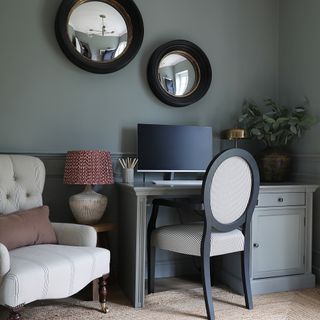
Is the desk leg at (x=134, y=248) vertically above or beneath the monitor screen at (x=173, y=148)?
beneath

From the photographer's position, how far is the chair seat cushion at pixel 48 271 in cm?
154

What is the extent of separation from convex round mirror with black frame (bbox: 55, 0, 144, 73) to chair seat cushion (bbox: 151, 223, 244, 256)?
4.05ft

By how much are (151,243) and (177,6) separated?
182cm

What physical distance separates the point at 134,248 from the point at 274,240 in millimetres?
948

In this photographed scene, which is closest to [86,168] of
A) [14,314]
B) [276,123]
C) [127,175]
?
[127,175]

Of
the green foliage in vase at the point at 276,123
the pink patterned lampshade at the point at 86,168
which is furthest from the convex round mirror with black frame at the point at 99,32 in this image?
the green foliage in vase at the point at 276,123

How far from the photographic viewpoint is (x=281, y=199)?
8.02 ft

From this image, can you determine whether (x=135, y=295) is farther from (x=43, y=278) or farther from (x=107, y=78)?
(x=107, y=78)

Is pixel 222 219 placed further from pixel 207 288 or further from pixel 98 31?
pixel 98 31

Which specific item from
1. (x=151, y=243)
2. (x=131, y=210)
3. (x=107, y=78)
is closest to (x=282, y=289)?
(x=151, y=243)

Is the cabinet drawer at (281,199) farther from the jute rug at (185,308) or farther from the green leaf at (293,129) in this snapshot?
the jute rug at (185,308)

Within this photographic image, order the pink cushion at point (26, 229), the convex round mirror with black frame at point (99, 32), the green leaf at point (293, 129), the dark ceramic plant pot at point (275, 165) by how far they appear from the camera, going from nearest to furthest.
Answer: the pink cushion at point (26, 229)
the convex round mirror with black frame at point (99, 32)
the green leaf at point (293, 129)
the dark ceramic plant pot at point (275, 165)

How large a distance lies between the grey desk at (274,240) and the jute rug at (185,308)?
0.11 m

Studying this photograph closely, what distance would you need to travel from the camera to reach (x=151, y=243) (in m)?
2.29
